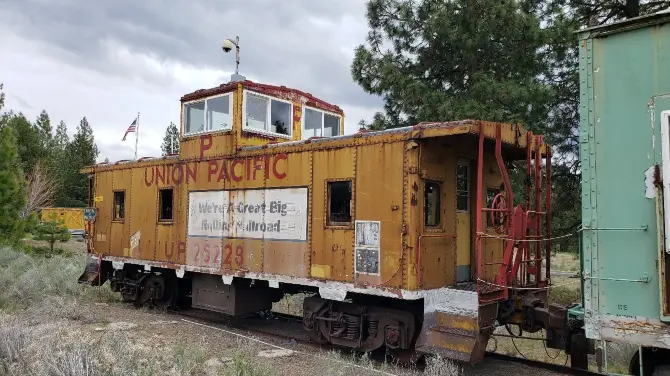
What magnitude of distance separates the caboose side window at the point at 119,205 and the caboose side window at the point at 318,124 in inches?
200

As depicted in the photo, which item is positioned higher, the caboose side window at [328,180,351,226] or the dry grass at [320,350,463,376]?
the caboose side window at [328,180,351,226]

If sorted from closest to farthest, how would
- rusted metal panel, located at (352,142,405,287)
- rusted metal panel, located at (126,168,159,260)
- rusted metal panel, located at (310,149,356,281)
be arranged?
rusted metal panel, located at (352,142,405,287)
rusted metal panel, located at (310,149,356,281)
rusted metal panel, located at (126,168,159,260)

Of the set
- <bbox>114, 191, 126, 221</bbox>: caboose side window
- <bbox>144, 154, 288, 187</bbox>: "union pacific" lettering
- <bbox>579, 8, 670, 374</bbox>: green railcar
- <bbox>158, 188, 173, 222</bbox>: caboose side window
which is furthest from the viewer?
<bbox>114, 191, 126, 221</bbox>: caboose side window

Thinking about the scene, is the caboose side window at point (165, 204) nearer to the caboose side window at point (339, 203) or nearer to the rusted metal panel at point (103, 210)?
the rusted metal panel at point (103, 210)

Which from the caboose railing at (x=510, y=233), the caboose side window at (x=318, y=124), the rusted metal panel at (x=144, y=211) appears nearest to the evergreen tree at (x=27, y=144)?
the rusted metal panel at (x=144, y=211)

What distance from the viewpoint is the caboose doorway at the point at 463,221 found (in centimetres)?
853

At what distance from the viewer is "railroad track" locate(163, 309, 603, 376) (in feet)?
26.2

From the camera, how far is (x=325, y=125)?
11.8 m

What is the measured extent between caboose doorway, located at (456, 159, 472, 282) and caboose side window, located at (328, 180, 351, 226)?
177 centimetres

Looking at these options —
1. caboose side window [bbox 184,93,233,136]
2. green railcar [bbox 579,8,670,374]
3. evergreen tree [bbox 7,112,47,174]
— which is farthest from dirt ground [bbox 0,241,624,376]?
evergreen tree [bbox 7,112,47,174]

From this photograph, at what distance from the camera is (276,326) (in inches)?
429

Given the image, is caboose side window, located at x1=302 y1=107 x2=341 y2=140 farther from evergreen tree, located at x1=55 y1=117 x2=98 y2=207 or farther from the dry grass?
evergreen tree, located at x1=55 y1=117 x2=98 y2=207

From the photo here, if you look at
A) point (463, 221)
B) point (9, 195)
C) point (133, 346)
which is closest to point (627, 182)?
point (463, 221)

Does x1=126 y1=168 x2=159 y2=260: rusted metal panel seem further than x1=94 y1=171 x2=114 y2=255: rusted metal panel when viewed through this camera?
No
